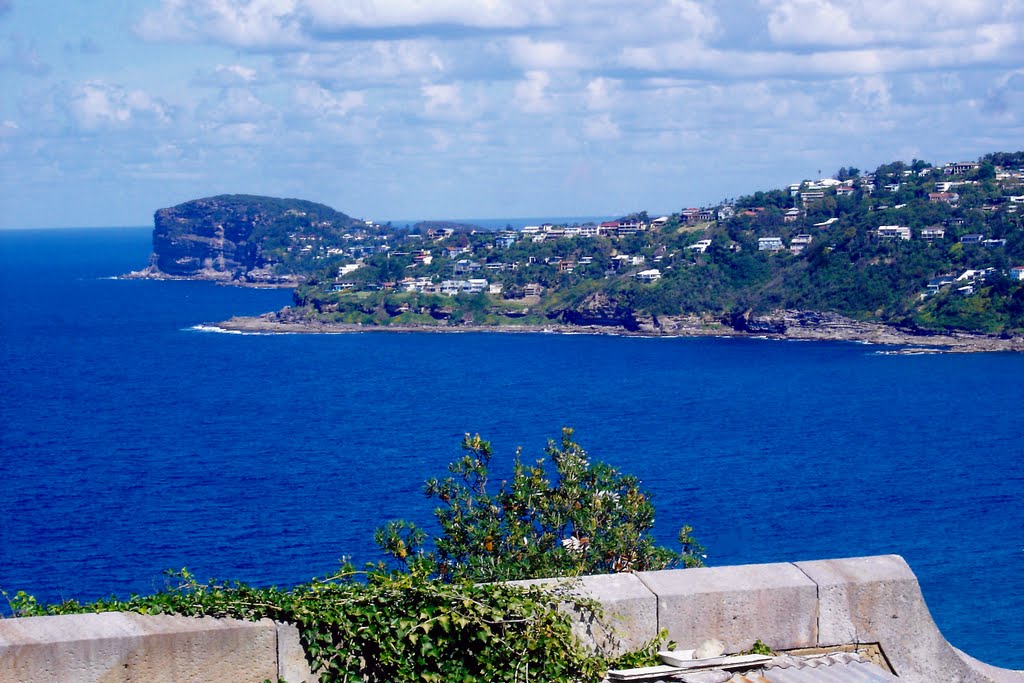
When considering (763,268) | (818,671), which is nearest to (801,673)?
(818,671)

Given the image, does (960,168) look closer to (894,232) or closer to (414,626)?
(894,232)

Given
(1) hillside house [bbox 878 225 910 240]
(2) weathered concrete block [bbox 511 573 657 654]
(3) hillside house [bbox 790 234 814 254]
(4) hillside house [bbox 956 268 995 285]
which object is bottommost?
(4) hillside house [bbox 956 268 995 285]

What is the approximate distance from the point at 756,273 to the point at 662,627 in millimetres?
103018

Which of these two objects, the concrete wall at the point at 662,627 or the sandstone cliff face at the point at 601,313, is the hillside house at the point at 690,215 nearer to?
the sandstone cliff face at the point at 601,313

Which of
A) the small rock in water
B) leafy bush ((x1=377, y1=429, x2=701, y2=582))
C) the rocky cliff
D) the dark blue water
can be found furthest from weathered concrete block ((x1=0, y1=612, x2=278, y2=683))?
the rocky cliff

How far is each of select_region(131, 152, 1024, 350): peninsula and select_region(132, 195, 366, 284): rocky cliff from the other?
28.8 m

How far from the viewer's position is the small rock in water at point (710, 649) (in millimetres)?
4324

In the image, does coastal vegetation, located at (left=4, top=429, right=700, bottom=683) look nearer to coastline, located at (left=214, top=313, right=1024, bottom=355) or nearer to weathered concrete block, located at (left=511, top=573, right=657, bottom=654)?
weathered concrete block, located at (left=511, top=573, right=657, bottom=654)

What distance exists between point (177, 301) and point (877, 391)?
81.6 m

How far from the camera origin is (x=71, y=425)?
2227 inches

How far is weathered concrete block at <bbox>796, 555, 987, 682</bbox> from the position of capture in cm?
450

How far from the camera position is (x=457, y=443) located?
50.6 meters

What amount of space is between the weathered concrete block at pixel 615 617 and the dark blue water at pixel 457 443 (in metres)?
23.7

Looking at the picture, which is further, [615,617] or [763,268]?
[763,268]
